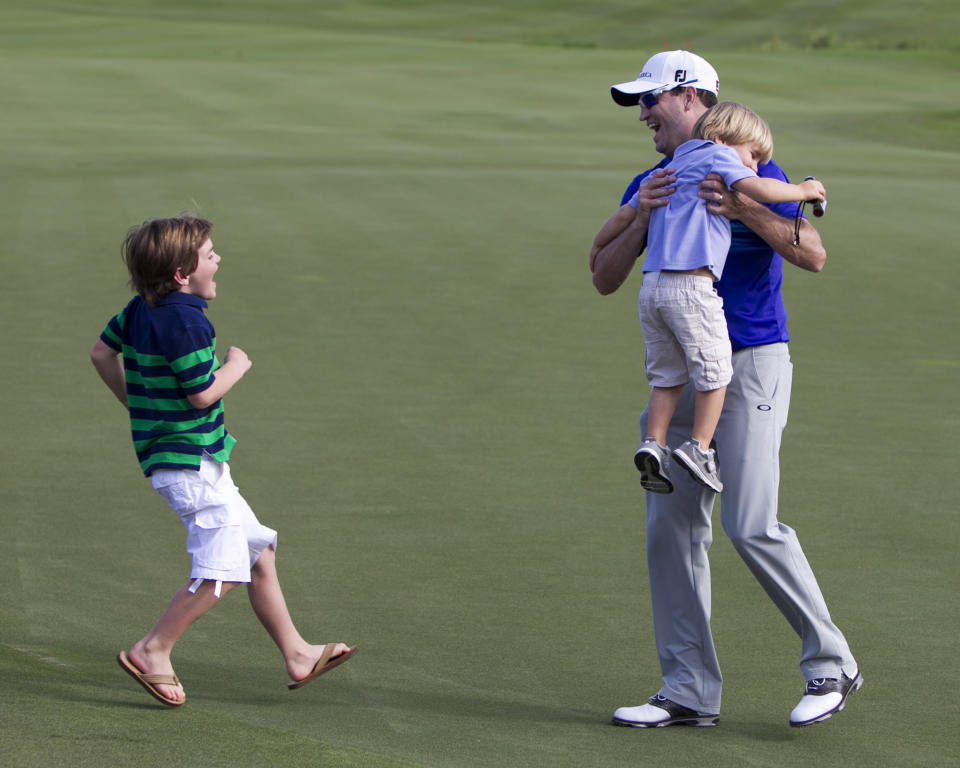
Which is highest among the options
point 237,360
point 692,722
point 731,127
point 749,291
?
point 731,127

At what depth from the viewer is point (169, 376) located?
4547 millimetres

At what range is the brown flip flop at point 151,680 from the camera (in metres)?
4.51

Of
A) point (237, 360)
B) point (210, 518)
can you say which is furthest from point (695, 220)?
point (210, 518)

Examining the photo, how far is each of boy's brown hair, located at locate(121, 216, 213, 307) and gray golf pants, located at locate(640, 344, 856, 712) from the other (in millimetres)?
1510

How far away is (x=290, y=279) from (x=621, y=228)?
901 cm

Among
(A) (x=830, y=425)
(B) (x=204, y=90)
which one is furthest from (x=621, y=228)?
(B) (x=204, y=90)

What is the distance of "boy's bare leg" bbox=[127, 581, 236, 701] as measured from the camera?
4562mm

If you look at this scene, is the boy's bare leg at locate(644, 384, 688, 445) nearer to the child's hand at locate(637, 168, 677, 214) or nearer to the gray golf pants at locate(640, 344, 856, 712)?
the gray golf pants at locate(640, 344, 856, 712)

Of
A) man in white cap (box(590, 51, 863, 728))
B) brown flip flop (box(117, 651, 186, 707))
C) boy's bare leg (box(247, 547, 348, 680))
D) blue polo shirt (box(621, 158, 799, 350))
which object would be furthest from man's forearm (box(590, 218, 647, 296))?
brown flip flop (box(117, 651, 186, 707))

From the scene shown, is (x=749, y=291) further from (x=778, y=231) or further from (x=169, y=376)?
(x=169, y=376)

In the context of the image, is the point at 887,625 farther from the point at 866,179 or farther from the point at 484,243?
the point at 866,179

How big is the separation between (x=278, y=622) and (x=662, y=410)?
136 cm

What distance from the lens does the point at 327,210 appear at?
17.1m

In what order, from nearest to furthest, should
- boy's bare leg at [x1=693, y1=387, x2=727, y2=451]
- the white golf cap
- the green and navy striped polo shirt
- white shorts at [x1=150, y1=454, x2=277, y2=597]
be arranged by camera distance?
1. the green and navy striped polo shirt
2. white shorts at [x1=150, y1=454, x2=277, y2=597]
3. boy's bare leg at [x1=693, y1=387, x2=727, y2=451]
4. the white golf cap
